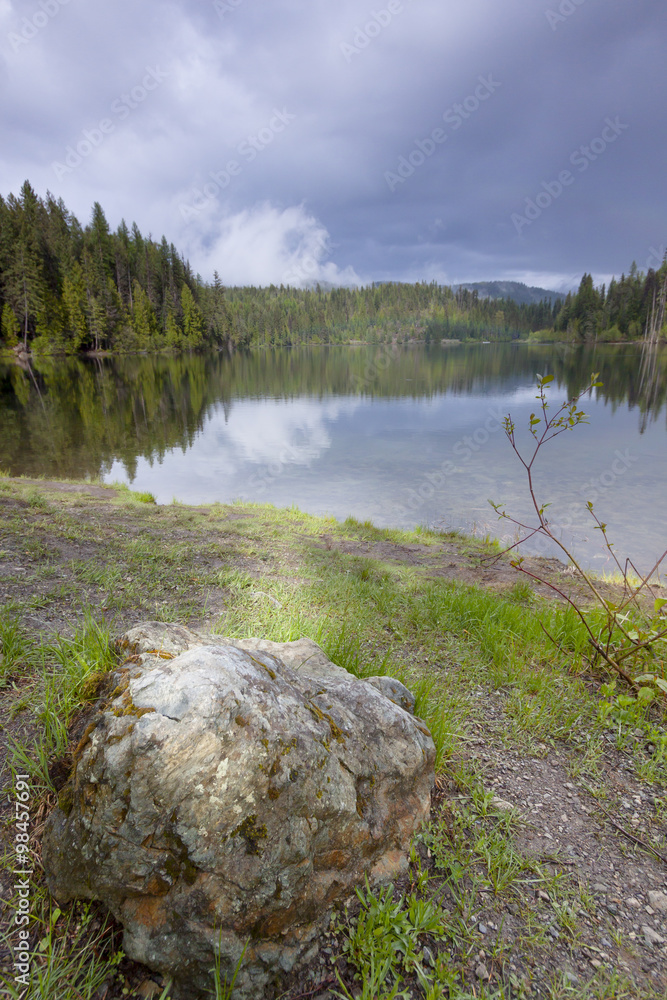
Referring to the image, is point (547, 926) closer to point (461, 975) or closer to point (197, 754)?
point (461, 975)

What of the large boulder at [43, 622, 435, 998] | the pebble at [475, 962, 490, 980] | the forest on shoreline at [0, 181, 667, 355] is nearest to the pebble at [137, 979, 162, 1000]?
the large boulder at [43, 622, 435, 998]

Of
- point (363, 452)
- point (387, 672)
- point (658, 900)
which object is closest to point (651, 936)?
point (658, 900)

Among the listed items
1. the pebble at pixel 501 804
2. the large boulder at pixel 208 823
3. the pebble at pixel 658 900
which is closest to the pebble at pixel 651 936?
the pebble at pixel 658 900

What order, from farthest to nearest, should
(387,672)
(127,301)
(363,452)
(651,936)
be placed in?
(127,301) < (363,452) < (387,672) < (651,936)

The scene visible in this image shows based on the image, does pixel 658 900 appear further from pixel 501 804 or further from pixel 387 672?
pixel 387 672

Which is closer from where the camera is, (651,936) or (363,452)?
(651,936)

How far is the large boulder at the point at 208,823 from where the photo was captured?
191 centimetres

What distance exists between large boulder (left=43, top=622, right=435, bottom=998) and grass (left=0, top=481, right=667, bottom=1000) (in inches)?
7.1

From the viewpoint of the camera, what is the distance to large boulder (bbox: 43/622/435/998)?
191 cm

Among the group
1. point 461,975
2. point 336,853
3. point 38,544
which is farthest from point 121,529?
point 461,975

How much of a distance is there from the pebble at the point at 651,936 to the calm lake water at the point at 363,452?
33.4 feet

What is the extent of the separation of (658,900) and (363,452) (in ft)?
68.8

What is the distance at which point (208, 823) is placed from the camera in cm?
194

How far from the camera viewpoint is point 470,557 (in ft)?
34.8
